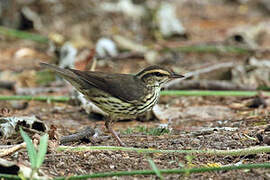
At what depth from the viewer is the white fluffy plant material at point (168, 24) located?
34.2ft

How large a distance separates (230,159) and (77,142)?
1443 mm

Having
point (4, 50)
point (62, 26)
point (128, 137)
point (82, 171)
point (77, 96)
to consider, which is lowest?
point (82, 171)

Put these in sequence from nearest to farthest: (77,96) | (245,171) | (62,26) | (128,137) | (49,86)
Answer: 1. (245,171)
2. (128,137)
3. (77,96)
4. (49,86)
5. (62,26)

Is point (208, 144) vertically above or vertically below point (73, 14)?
below

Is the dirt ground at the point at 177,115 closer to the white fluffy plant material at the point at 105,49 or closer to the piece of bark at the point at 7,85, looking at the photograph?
the piece of bark at the point at 7,85

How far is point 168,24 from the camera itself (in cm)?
1052

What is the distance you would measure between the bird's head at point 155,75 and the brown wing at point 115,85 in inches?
8.7

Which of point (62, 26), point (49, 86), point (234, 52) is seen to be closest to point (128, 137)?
point (49, 86)

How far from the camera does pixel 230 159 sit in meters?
4.42

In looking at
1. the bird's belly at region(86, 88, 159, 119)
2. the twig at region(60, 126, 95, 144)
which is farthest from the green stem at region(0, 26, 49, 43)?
the twig at region(60, 126, 95, 144)

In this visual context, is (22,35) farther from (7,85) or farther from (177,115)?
(177,115)

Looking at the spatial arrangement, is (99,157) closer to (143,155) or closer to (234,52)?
(143,155)

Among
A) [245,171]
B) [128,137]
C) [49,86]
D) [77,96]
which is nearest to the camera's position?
[245,171]

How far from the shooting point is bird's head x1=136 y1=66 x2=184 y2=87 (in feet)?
18.7
